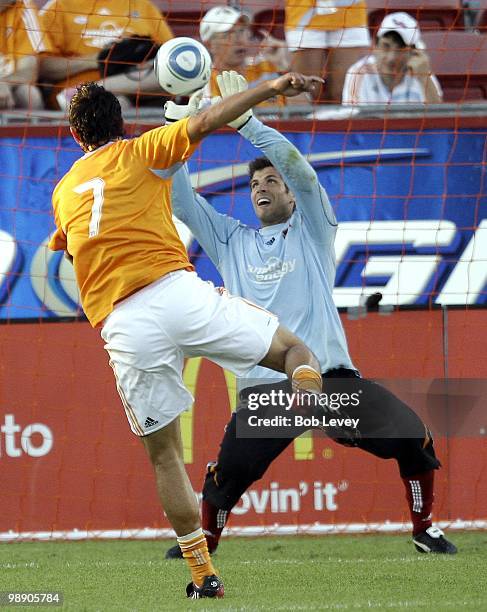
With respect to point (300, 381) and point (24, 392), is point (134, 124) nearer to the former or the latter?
point (24, 392)

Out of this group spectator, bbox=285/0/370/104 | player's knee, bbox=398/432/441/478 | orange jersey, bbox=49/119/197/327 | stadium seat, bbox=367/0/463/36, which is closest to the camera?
orange jersey, bbox=49/119/197/327

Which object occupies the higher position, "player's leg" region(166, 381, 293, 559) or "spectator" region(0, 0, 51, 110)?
"spectator" region(0, 0, 51, 110)

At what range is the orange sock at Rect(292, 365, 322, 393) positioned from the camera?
5.06 metres

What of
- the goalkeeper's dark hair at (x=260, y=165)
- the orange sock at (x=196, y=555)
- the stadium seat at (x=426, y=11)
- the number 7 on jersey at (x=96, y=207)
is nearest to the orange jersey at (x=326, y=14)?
the stadium seat at (x=426, y=11)

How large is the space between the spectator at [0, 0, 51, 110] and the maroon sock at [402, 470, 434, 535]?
4963 mm

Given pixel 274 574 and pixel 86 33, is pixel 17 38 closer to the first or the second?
pixel 86 33

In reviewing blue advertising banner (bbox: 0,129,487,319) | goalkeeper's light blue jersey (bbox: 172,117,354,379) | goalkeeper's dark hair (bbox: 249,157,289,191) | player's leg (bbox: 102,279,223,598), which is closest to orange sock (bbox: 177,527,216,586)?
player's leg (bbox: 102,279,223,598)

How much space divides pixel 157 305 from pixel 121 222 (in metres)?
0.41

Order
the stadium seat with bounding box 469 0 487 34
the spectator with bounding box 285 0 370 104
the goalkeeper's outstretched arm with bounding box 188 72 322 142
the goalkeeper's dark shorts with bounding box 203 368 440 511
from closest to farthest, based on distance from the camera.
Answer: the goalkeeper's outstretched arm with bounding box 188 72 322 142
the goalkeeper's dark shorts with bounding box 203 368 440 511
the spectator with bounding box 285 0 370 104
the stadium seat with bounding box 469 0 487 34

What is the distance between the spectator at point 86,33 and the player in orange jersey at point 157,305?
4.99 m

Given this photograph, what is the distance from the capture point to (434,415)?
8.16m

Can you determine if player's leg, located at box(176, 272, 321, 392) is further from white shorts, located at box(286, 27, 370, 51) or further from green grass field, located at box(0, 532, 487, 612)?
white shorts, located at box(286, 27, 370, 51)

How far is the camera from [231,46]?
33.4ft

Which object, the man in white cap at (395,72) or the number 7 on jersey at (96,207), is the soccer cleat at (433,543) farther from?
the man in white cap at (395,72)
